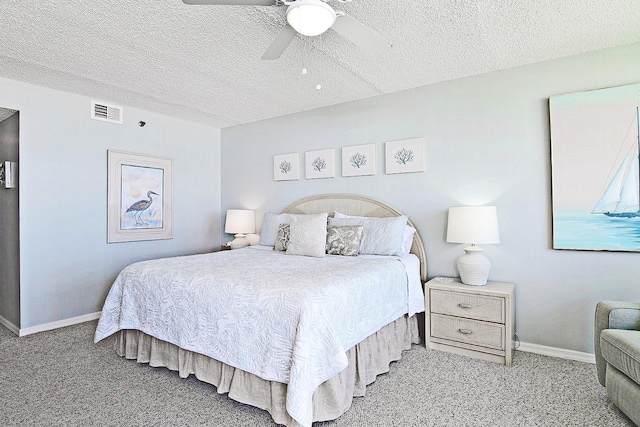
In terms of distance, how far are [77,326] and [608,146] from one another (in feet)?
16.6

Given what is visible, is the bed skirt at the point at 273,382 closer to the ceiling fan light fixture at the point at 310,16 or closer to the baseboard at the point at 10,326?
the baseboard at the point at 10,326

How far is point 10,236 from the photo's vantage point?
3.51 m

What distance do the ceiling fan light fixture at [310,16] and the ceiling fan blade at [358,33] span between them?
89 mm

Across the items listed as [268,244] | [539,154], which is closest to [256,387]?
[268,244]

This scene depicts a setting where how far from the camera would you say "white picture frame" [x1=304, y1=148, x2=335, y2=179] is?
13.4 feet

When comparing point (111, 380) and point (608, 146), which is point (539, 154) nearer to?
point (608, 146)

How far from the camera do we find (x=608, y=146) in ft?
8.68

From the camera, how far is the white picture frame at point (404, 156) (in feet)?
11.4

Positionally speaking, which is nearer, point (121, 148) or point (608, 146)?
point (608, 146)

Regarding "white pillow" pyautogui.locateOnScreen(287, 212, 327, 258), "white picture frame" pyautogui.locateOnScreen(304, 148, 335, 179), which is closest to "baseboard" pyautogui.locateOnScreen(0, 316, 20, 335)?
"white pillow" pyautogui.locateOnScreen(287, 212, 327, 258)

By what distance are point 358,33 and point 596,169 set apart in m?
2.14

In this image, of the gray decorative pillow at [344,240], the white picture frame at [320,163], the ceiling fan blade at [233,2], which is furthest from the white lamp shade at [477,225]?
the ceiling fan blade at [233,2]

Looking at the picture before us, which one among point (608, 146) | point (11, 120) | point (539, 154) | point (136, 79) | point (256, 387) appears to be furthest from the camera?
point (11, 120)

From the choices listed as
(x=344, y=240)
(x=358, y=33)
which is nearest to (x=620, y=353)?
(x=344, y=240)
